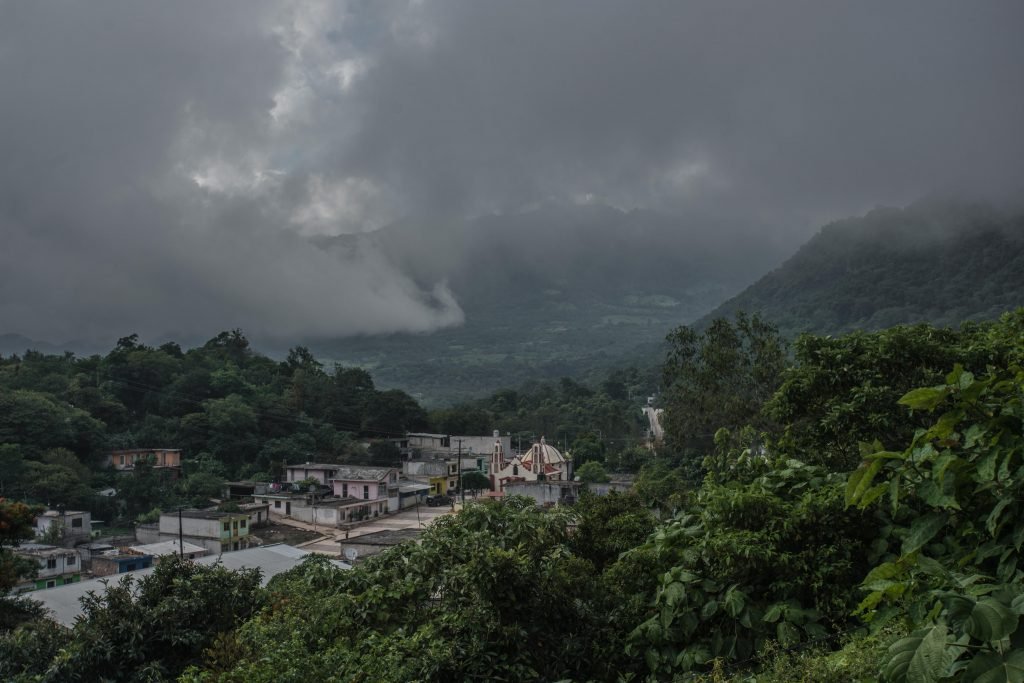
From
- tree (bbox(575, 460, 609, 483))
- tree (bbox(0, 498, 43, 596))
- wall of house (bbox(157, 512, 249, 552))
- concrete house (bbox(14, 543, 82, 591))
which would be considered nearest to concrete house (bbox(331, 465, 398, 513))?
wall of house (bbox(157, 512, 249, 552))

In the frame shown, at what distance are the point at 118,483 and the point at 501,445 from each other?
19889 millimetres

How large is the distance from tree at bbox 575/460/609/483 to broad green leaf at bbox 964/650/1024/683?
1192 inches

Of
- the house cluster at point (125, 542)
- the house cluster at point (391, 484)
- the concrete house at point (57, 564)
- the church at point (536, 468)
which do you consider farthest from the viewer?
the church at point (536, 468)

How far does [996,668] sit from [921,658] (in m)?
0.21

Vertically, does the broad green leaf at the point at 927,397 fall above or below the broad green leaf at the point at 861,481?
above

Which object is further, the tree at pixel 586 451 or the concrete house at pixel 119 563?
the tree at pixel 586 451

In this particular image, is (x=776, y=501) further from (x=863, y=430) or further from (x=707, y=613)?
(x=863, y=430)

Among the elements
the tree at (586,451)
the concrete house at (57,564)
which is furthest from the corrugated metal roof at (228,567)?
the tree at (586,451)

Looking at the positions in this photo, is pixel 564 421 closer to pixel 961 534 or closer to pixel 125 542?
pixel 125 542

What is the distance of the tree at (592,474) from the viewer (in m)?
32.5

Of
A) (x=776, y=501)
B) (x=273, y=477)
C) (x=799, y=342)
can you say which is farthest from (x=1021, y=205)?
(x=776, y=501)

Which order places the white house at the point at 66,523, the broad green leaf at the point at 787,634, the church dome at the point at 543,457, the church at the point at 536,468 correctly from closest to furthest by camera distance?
the broad green leaf at the point at 787,634 < the white house at the point at 66,523 < the church at the point at 536,468 < the church dome at the point at 543,457

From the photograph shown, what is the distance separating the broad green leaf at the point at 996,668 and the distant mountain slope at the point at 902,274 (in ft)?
159

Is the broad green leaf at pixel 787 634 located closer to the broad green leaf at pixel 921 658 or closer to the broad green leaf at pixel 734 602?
the broad green leaf at pixel 734 602
